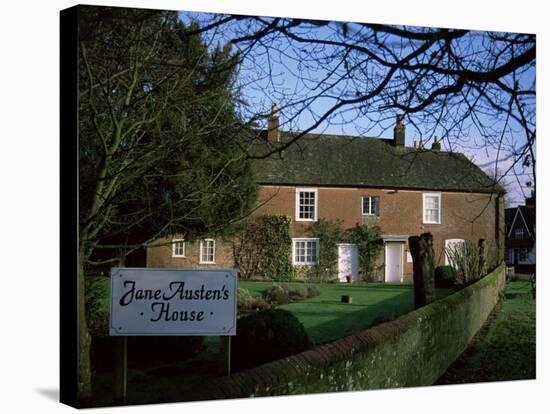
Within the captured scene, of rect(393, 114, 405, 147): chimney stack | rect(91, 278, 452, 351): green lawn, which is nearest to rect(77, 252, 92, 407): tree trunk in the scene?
rect(91, 278, 452, 351): green lawn

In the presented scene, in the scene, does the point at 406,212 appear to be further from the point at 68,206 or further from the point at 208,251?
the point at 68,206

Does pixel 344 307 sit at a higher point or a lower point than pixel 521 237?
lower

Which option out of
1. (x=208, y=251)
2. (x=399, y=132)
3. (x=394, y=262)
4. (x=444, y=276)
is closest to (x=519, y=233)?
(x=444, y=276)

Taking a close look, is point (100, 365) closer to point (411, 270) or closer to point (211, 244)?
point (211, 244)

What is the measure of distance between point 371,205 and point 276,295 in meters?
2.09

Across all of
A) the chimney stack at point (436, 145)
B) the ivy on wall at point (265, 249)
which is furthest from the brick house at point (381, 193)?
the ivy on wall at point (265, 249)

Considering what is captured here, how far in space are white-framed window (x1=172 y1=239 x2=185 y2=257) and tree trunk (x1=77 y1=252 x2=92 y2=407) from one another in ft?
3.91

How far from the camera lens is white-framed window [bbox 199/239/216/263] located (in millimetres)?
12808

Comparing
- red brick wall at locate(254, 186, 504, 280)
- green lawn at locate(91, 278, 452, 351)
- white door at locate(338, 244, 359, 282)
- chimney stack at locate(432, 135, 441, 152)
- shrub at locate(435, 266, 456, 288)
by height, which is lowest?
green lawn at locate(91, 278, 452, 351)

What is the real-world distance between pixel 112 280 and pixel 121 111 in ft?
6.61

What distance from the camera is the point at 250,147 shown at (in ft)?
42.7

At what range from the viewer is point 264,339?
12547 mm

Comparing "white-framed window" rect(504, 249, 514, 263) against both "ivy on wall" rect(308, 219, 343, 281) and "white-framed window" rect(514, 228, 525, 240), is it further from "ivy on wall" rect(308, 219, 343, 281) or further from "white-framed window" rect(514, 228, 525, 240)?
"ivy on wall" rect(308, 219, 343, 281)

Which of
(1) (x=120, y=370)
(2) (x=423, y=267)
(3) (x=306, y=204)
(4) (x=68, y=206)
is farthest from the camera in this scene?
(2) (x=423, y=267)
